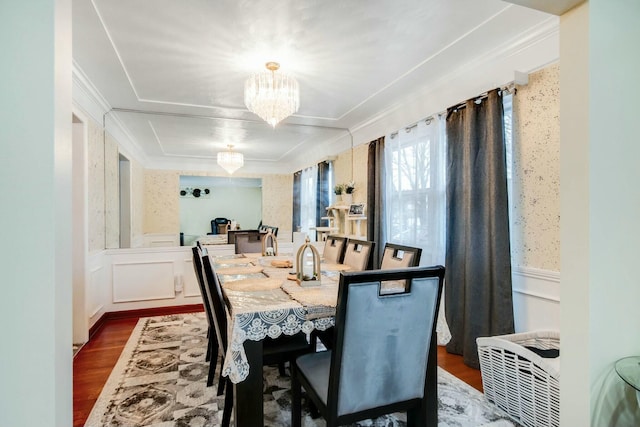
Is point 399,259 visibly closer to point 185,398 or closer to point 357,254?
point 357,254

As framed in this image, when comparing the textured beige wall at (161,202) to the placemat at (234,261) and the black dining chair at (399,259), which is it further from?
the black dining chair at (399,259)

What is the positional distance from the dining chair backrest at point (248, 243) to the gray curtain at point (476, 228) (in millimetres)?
2170

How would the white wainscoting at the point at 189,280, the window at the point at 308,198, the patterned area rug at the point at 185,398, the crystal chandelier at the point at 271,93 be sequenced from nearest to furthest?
1. the patterned area rug at the point at 185,398
2. the crystal chandelier at the point at 271,93
3. the white wainscoting at the point at 189,280
4. the window at the point at 308,198

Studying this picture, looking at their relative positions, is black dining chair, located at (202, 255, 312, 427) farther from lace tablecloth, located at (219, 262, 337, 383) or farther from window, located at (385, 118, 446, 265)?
window, located at (385, 118, 446, 265)

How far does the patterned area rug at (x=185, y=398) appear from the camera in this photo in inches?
71.7

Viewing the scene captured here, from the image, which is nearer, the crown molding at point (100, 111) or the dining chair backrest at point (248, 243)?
the crown molding at point (100, 111)

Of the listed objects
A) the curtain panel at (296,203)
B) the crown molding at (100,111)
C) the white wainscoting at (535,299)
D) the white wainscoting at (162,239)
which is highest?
the crown molding at (100,111)

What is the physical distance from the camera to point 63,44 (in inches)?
31.3

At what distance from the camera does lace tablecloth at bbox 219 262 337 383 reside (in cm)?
141

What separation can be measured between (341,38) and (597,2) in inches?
57.0

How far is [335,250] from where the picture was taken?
3223mm

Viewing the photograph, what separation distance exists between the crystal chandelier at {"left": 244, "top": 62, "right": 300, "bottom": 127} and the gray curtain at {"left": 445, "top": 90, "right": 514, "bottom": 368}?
1.43 m

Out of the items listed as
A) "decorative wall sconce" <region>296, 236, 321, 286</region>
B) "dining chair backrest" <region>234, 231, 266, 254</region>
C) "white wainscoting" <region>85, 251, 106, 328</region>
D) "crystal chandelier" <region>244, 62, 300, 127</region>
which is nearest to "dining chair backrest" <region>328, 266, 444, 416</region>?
"decorative wall sconce" <region>296, 236, 321, 286</region>

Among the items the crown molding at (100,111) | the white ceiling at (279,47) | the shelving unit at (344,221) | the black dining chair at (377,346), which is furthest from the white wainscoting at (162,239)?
the black dining chair at (377,346)
